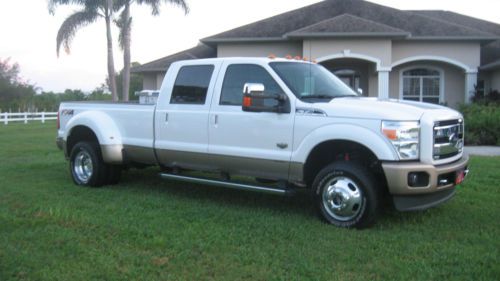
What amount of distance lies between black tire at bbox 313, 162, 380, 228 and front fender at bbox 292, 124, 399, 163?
1.03ft

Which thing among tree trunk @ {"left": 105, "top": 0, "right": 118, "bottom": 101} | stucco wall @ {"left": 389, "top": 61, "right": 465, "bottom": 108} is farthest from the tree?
stucco wall @ {"left": 389, "top": 61, "right": 465, "bottom": 108}

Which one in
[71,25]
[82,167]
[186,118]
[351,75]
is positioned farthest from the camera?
[71,25]

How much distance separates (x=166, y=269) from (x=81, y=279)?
0.70m

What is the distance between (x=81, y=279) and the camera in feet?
14.5

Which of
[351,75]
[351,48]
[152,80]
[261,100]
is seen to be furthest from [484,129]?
[152,80]

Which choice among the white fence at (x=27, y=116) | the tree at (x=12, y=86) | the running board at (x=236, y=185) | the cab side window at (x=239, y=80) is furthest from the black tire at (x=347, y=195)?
the tree at (x=12, y=86)

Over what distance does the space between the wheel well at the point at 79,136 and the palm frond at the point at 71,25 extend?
19.3 meters

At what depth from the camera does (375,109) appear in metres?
5.79

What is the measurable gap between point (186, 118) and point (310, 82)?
174 cm

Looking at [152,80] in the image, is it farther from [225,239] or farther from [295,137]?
[225,239]

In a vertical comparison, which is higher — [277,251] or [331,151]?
[331,151]

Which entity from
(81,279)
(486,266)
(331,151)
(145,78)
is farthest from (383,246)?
(145,78)

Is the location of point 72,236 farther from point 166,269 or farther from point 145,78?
point 145,78

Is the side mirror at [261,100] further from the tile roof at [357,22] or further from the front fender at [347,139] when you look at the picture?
the tile roof at [357,22]
